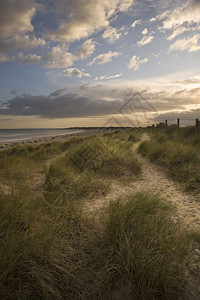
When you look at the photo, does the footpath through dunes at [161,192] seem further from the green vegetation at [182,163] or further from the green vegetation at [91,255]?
the green vegetation at [91,255]

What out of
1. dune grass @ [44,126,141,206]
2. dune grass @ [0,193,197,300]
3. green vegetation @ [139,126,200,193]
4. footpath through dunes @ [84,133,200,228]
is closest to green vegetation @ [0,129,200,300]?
dune grass @ [0,193,197,300]

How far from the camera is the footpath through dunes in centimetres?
301

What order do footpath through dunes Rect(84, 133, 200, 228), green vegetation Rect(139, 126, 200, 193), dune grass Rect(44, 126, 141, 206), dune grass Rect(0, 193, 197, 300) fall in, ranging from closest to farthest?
dune grass Rect(0, 193, 197, 300)
footpath through dunes Rect(84, 133, 200, 228)
dune grass Rect(44, 126, 141, 206)
green vegetation Rect(139, 126, 200, 193)

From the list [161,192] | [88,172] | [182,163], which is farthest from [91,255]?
[182,163]

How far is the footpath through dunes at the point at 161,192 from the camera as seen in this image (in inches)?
118

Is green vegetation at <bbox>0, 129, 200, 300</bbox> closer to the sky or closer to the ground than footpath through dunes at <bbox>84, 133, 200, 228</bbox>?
closer to the sky

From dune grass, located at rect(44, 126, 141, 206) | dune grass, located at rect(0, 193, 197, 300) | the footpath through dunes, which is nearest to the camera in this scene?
dune grass, located at rect(0, 193, 197, 300)

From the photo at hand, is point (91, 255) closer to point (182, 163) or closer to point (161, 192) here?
point (161, 192)

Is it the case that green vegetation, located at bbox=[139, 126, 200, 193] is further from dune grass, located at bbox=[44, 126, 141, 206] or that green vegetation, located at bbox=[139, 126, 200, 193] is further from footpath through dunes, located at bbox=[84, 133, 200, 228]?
dune grass, located at bbox=[44, 126, 141, 206]

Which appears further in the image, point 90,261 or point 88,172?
point 88,172

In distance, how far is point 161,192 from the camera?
166 inches

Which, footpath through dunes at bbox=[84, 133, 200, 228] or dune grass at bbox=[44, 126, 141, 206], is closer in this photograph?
footpath through dunes at bbox=[84, 133, 200, 228]

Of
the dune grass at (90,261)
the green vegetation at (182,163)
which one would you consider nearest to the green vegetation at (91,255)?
the dune grass at (90,261)

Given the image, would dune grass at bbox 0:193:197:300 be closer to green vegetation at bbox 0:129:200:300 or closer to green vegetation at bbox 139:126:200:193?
green vegetation at bbox 0:129:200:300
